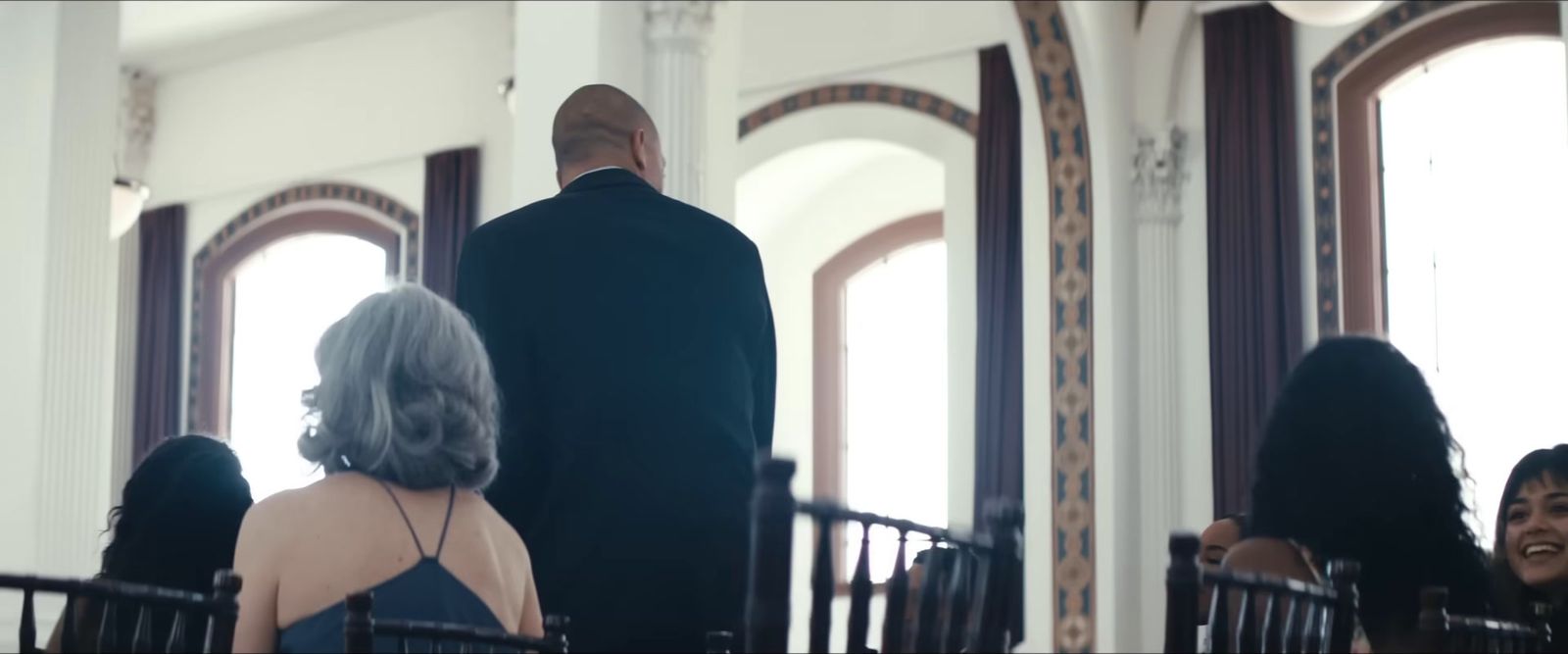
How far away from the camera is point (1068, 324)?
9.12 m

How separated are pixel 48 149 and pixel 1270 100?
5035 millimetres

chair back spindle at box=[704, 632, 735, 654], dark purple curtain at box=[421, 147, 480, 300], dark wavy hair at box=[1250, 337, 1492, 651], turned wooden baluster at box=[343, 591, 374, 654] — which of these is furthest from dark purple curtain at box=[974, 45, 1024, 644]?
turned wooden baluster at box=[343, 591, 374, 654]

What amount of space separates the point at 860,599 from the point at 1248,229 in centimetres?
708

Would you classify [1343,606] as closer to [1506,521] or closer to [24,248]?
[1506,521]

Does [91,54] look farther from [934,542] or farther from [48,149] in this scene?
[934,542]

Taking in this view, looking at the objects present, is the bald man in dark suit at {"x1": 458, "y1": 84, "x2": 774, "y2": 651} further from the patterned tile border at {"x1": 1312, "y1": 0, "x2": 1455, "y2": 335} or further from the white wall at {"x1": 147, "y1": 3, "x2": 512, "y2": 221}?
the white wall at {"x1": 147, "y1": 3, "x2": 512, "y2": 221}

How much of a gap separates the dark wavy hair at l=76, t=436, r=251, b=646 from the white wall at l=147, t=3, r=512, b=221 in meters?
8.02

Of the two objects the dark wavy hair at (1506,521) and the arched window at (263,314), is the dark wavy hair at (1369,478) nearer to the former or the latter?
the dark wavy hair at (1506,521)

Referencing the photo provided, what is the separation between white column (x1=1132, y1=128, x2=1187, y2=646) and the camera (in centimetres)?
891

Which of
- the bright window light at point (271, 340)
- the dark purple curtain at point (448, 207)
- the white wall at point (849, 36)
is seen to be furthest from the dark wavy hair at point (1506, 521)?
the bright window light at point (271, 340)

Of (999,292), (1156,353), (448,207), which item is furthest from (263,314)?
(1156,353)

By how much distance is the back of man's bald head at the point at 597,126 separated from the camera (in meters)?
3.17

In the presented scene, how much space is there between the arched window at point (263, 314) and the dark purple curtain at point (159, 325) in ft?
0.41

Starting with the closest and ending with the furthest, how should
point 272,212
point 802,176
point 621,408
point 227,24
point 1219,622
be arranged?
point 1219,622 → point 621,408 → point 802,176 → point 227,24 → point 272,212
